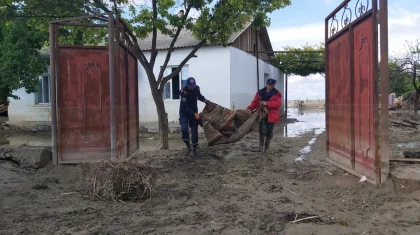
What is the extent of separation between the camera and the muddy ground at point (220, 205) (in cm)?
394

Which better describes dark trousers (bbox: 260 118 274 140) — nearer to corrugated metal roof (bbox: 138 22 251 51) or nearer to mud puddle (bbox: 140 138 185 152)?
mud puddle (bbox: 140 138 185 152)

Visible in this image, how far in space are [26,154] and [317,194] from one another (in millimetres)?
4950

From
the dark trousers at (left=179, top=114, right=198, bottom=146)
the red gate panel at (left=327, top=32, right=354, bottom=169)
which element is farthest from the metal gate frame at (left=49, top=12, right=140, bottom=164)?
the red gate panel at (left=327, top=32, right=354, bottom=169)

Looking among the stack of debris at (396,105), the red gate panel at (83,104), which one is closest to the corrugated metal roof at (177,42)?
the red gate panel at (83,104)

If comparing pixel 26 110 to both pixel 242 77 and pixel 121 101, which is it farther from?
pixel 121 101

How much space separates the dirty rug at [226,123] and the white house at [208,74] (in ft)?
25.4

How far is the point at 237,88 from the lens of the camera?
1773 cm

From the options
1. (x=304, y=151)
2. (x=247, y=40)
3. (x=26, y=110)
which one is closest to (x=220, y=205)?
(x=304, y=151)

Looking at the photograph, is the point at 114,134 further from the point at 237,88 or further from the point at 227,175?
the point at 237,88

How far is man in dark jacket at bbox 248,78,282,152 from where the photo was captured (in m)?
8.30

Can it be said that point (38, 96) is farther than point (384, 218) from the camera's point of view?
Yes

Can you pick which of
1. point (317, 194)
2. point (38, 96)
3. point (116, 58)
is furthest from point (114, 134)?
point (38, 96)

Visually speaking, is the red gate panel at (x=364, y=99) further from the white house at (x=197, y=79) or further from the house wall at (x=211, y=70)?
the house wall at (x=211, y=70)

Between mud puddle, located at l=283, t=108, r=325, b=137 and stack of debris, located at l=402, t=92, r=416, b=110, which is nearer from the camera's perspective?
mud puddle, located at l=283, t=108, r=325, b=137
